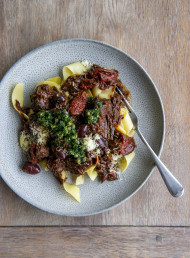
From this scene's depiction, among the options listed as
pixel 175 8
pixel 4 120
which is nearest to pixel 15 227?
pixel 4 120

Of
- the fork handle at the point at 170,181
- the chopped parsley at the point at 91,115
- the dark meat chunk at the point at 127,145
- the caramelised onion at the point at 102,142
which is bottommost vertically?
the fork handle at the point at 170,181

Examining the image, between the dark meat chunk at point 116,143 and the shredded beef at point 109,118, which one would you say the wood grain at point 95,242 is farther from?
the shredded beef at point 109,118

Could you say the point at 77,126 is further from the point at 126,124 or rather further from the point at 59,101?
the point at 126,124

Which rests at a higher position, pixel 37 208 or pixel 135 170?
pixel 135 170

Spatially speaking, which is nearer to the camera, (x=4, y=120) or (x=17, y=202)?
(x=4, y=120)

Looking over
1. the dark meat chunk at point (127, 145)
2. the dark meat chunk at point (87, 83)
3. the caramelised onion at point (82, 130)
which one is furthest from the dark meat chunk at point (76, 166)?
the dark meat chunk at point (87, 83)

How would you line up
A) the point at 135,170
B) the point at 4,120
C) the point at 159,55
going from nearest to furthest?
the point at 4,120 → the point at 135,170 → the point at 159,55

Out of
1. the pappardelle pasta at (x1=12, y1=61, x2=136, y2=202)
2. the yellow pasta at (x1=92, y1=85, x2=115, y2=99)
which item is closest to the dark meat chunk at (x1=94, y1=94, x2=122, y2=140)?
the pappardelle pasta at (x1=12, y1=61, x2=136, y2=202)

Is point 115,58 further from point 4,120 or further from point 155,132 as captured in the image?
point 4,120
